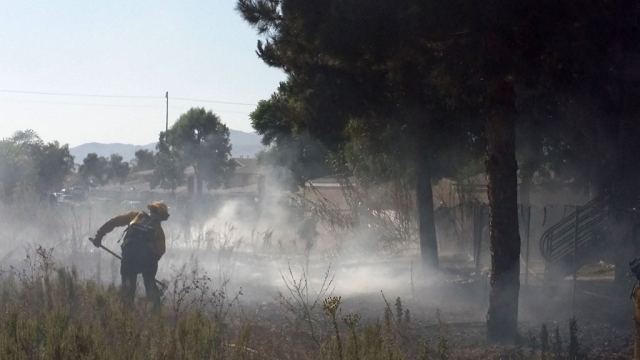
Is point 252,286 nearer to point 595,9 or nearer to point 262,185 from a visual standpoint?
point 595,9

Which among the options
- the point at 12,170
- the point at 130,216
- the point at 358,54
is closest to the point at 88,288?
the point at 130,216

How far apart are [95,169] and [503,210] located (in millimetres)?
97718

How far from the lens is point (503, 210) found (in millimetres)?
8797

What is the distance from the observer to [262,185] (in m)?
44.6

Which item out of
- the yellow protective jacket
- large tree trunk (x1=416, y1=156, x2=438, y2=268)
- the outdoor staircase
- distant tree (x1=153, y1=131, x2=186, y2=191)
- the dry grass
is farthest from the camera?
distant tree (x1=153, y1=131, x2=186, y2=191)

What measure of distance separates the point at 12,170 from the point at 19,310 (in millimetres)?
31397

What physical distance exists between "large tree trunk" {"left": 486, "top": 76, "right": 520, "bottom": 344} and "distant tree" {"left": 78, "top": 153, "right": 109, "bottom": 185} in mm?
94369

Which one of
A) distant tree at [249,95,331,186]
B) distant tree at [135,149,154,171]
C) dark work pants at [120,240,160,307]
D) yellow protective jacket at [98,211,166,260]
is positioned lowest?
dark work pants at [120,240,160,307]

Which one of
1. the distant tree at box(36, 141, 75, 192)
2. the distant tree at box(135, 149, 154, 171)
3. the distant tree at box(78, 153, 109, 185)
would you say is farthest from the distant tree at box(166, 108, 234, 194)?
the distant tree at box(135, 149, 154, 171)

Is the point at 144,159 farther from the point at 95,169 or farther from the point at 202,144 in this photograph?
the point at 202,144

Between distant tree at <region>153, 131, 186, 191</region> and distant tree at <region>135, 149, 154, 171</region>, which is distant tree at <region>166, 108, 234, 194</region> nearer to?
distant tree at <region>153, 131, 186, 191</region>

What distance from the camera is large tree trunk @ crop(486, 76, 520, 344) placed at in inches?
345

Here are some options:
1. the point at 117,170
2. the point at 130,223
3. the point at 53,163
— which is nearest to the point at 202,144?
the point at 53,163

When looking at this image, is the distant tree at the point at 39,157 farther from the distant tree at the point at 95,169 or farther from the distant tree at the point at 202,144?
the distant tree at the point at 95,169
